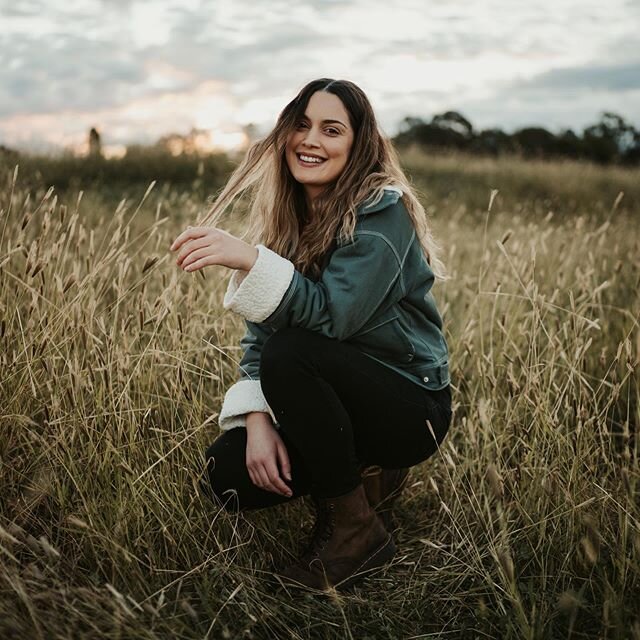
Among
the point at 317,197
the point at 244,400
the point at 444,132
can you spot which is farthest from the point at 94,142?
the point at 444,132

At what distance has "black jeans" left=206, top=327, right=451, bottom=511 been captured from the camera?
1943 mm

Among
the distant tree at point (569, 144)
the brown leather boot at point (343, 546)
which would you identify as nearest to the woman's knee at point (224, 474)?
the brown leather boot at point (343, 546)

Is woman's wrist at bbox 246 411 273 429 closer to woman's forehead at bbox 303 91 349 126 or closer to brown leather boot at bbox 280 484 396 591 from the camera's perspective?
brown leather boot at bbox 280 484 396 591

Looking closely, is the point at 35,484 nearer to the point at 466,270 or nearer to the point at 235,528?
the point at 235,528

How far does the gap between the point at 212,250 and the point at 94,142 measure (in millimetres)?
9734

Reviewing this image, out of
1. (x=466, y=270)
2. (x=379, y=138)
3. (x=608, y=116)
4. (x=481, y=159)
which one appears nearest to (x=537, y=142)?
(x=608, y=116)

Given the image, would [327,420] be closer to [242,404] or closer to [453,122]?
[242,404]

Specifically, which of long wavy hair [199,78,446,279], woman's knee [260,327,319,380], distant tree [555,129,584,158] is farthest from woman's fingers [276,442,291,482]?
distant tree [555,129,584,158]

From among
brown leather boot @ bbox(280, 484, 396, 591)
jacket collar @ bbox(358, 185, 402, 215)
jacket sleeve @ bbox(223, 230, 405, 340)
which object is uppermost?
jacket collar @ bbox(358, 185, 402, 215)

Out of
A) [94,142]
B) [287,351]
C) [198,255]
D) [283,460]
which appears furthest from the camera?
[94,142]

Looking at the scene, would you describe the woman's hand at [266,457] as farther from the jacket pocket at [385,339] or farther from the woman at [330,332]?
the jacket pocket at [385,339]

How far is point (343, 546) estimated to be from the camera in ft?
6.81

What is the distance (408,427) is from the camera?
6.85 feet

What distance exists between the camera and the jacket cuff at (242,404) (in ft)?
6.90
